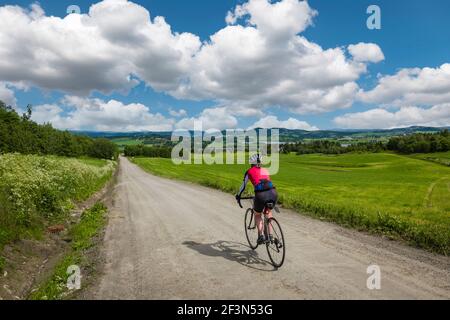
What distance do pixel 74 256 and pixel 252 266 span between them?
5.78 meters

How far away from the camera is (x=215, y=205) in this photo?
21.8 meters

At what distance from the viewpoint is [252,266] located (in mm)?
9195

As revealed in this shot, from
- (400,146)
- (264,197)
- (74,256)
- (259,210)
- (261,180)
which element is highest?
(400,146)

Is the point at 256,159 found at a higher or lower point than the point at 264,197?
higher

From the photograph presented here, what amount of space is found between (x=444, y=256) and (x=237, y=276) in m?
6.23

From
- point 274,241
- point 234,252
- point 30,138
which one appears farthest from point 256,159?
point 30,138

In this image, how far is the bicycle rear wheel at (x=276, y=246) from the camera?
899 centimetres

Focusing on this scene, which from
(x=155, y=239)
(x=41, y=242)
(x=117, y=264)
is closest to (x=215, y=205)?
(x=155, y=239)

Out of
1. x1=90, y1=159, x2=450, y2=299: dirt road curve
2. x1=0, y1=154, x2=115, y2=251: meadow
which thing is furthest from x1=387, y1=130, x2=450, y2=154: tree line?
x1=0, y1=154, x2=115, y2=251: meadow

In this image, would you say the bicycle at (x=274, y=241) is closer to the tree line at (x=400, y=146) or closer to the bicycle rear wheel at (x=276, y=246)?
the bicycle rear wheel at (x=276, y=246)

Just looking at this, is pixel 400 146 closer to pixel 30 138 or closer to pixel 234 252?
pixel 30 138

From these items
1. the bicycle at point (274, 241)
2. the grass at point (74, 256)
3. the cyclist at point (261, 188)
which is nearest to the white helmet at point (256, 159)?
the cyclist at point (261, 188)

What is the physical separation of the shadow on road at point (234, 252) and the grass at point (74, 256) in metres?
3.49

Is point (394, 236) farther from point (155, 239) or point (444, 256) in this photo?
point (155, 239)
